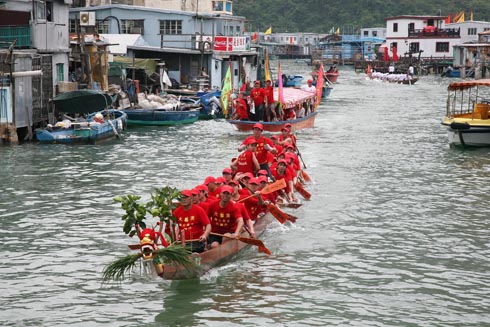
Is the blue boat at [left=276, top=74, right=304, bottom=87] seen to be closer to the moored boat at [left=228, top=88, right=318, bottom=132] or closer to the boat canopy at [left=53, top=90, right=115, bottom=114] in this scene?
the moored boat at [left=228, top=88, right=318, bottom=132]

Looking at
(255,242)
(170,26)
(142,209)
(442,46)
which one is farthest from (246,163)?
(442,46)

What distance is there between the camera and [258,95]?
37.4m

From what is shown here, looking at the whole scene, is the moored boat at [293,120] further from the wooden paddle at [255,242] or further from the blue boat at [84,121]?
the wooden paddle at [255,242]

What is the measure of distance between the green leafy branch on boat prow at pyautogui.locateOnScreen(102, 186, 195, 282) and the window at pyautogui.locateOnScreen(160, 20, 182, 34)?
137 feet

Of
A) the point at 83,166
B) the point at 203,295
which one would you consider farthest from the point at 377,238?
the point at 83,166

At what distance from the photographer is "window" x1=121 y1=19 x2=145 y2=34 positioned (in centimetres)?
5522

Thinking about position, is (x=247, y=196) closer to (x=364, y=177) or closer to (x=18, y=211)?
(x=18, y=211)

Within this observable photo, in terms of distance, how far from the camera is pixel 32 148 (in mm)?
32000

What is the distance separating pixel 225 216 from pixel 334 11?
450 ft

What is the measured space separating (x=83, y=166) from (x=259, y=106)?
11.5 m

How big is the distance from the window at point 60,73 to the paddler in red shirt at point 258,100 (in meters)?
8.73

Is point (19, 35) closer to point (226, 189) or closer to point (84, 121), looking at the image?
point (84, 121)

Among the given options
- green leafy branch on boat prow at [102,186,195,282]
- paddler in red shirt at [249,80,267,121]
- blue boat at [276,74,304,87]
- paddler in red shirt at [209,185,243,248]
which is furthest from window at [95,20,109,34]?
green leafy branch on boat prow at [102,186,195,282]

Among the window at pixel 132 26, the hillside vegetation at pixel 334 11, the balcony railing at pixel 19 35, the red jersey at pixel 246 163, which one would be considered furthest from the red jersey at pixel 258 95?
the hillside vegetation at pixel 334 11
